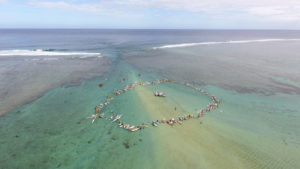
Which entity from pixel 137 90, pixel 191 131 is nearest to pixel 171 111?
pixel 191 131

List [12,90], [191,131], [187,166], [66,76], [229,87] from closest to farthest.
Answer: [187,166] → [191,131] → [12,90] → [229,87] → [66,76]

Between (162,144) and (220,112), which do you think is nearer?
(162,144)

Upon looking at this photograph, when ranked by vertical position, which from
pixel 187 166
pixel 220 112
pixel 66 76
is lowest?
pixel 187 166

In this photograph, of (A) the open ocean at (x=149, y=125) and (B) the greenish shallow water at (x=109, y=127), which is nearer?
(B) the greenish shallow water at (x=109, y=127)

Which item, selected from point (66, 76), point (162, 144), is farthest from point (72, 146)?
point (66, 76)

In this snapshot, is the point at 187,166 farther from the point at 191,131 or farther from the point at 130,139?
the point at 130,139

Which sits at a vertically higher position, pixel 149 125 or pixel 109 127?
pixel 149 125

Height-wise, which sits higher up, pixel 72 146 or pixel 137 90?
pixel 137 90

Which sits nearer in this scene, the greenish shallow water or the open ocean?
the greenish shallow water

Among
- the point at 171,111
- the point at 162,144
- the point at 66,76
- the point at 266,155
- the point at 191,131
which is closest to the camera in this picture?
the point at 266,155

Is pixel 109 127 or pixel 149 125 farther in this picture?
pixel 149 125

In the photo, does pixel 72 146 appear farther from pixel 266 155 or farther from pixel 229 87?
pixel 229 87
